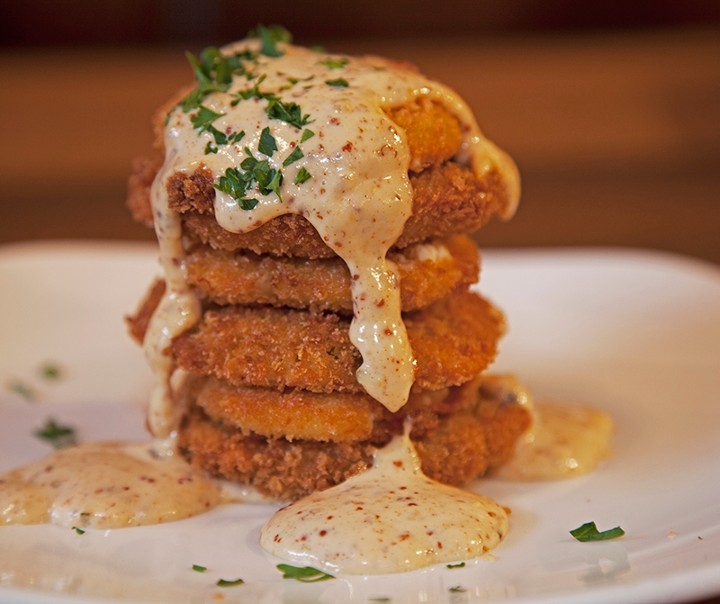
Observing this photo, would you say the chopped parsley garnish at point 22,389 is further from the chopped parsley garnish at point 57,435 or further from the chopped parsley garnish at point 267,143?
the chopped parsley garnish at point 267,143

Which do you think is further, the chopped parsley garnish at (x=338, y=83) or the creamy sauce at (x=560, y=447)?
the creamy sauce at (x=560, y=447)

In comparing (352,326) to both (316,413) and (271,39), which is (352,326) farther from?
(271,39)

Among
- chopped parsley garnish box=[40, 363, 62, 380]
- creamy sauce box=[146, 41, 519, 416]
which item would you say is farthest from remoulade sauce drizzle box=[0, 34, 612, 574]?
chopped parsley garnish box=[40, 363, 62, 380]

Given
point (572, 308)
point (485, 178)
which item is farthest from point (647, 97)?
point (485, 178)

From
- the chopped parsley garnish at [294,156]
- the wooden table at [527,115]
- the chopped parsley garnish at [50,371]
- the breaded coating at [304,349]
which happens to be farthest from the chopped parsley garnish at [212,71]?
the wooden table at [527,115]

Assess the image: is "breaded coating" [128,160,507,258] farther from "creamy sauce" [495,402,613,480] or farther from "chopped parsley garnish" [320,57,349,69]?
"creamy sauce" [495,402,613,480]

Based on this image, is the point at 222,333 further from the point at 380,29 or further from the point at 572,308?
the point at 380,29
